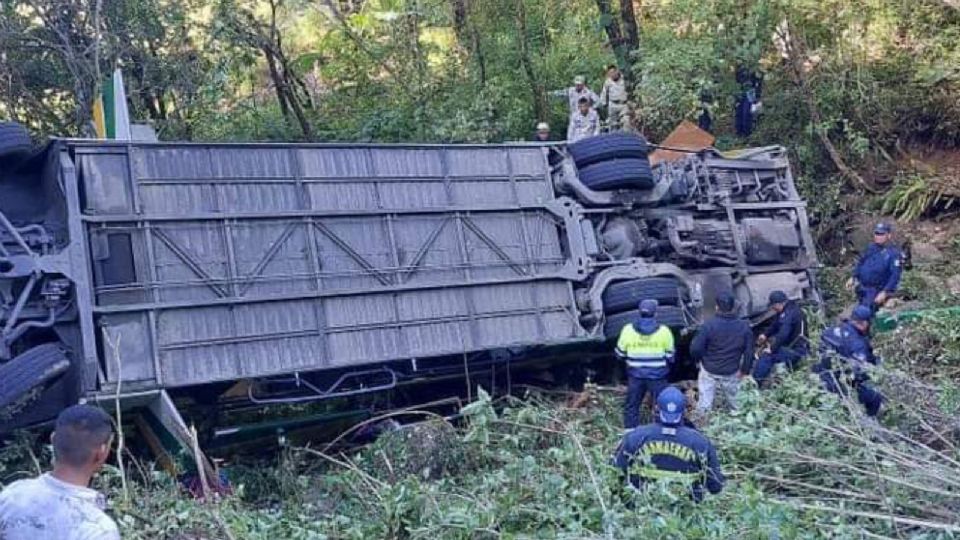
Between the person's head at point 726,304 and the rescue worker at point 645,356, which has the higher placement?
the person's head at point 726,304

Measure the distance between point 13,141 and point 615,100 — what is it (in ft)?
26.1

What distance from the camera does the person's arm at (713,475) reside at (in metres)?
5.18

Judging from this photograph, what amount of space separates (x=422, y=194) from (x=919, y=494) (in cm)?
478

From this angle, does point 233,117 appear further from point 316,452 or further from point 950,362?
point 950,362

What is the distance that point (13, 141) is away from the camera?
7262mm

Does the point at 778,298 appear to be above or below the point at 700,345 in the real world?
above

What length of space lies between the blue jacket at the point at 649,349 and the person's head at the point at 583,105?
4.90 m

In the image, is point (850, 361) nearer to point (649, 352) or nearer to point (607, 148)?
point (649, 352)

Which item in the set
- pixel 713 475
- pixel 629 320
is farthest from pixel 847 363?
pixel 713 475

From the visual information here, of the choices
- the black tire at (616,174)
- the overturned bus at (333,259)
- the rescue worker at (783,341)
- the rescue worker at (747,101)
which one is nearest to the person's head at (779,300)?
the rescue worker at (783,341)

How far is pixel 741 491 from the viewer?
16.8 ft

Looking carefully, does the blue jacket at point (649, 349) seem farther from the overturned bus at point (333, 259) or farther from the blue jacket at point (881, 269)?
the blue jacket at point (881, 269)

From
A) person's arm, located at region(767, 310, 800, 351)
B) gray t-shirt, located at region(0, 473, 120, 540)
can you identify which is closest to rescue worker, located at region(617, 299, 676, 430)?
person's arm, located at region(767, 310, 800, 351)

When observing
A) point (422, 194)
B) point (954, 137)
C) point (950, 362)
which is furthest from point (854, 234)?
point (422, 194)
